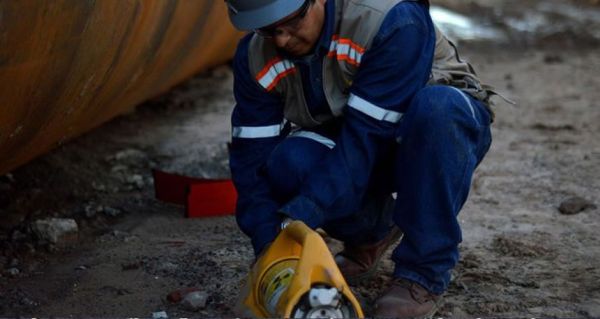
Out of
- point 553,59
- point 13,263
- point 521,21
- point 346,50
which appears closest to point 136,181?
point 13,263

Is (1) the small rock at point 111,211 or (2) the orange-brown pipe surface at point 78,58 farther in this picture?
(1) the small rock at point 111,211

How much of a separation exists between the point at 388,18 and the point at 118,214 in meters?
1.75

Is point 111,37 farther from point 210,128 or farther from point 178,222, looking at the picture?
point 210,128

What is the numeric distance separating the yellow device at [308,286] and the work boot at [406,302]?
368mm

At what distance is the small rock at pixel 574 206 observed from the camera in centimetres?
409

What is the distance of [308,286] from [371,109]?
2.02 feet

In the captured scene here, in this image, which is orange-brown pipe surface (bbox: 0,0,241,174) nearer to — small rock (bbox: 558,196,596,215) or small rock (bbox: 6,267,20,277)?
small rock (bbox: 6,267,20,277)

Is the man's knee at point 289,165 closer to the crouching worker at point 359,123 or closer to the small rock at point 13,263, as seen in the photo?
the crouching worker at point 359,123

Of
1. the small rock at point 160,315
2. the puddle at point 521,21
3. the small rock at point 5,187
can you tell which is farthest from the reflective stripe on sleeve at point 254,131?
the puddle at point 521,21

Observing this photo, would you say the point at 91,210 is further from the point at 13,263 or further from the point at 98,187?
the point at 13,263

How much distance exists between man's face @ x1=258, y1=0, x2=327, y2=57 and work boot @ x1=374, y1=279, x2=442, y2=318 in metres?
0.72

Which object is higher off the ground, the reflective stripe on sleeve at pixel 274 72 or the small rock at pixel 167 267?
the reflective stripe on sleeve at pixel 274 72

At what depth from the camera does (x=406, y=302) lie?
2.98 metres

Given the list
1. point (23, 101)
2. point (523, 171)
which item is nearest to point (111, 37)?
point (23, 101)
